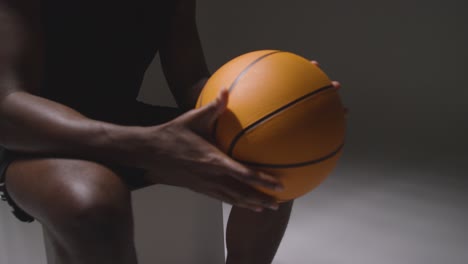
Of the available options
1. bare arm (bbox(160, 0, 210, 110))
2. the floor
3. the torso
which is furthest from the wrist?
the floor

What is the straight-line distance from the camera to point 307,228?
181cm

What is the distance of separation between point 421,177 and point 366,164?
280 millimetres

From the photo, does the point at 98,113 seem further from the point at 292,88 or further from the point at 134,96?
the point at 292,88

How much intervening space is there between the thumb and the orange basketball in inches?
1.3

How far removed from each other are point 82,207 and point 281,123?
1.18 feet

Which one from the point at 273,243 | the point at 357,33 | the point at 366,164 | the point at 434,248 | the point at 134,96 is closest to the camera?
the point at 273,243

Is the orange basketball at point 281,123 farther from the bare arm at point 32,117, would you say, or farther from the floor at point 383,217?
the floor at point 383,217

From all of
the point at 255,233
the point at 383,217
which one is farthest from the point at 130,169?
the point at 383,217

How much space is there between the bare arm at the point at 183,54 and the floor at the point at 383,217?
28.0 inches

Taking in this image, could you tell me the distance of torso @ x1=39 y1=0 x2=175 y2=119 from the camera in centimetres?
107

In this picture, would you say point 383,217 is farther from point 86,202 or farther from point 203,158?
point 86,202

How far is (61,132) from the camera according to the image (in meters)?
0.82

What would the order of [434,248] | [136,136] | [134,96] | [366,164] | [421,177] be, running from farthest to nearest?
[366,164], [421,177], [434,248], [134,96], [136,136]

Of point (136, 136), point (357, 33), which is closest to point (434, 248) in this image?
point (136, 136)
